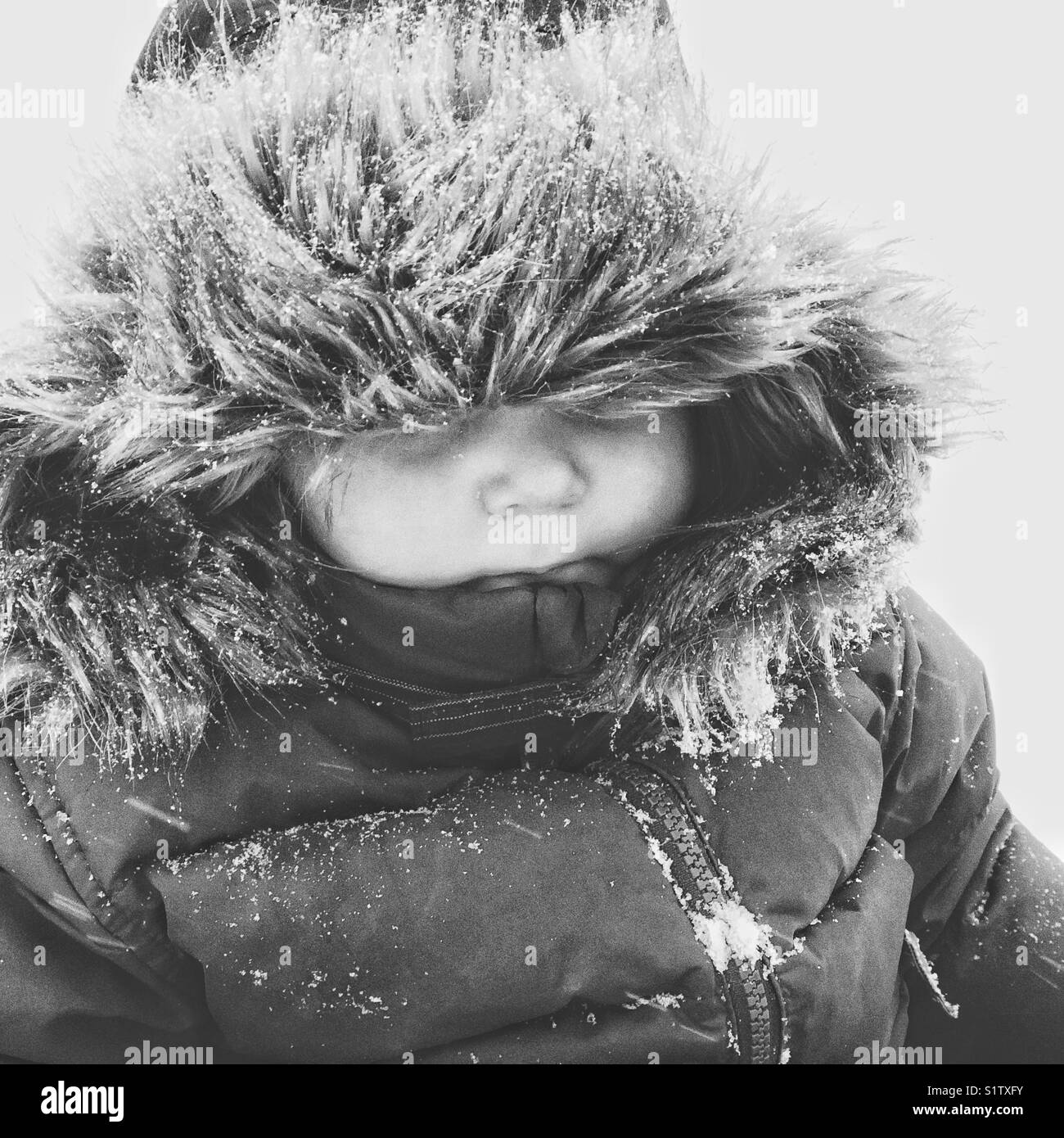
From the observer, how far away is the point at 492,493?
60 cm

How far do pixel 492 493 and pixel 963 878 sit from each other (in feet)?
2.19

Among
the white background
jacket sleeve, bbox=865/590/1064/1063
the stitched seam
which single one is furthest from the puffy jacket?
the white background

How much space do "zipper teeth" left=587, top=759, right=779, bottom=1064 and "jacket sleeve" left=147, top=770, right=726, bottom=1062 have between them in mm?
20

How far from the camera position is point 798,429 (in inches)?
27.9

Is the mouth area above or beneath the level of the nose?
beneath

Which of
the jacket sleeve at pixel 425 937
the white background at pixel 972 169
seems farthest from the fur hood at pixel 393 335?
the white background at pixel 972 169

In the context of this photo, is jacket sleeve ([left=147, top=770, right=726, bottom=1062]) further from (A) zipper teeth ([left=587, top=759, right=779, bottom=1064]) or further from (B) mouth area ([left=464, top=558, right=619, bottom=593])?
(B) mouth area ([left=464, top=558, right=619, bottom=593])

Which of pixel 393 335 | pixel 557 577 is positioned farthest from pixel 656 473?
pixel 393 335

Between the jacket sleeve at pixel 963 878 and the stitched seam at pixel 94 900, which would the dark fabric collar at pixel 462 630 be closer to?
the stitched seam at pixel 94 900

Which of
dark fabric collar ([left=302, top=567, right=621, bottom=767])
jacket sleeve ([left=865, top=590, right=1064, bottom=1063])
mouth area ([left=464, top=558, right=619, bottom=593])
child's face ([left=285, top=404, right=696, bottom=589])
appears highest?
child's face ([left=285, top=404, right=696, bottom=589])

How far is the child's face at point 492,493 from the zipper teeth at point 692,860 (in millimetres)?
174

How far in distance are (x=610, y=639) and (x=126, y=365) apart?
1.38 ft

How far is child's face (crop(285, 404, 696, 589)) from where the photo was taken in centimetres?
60
